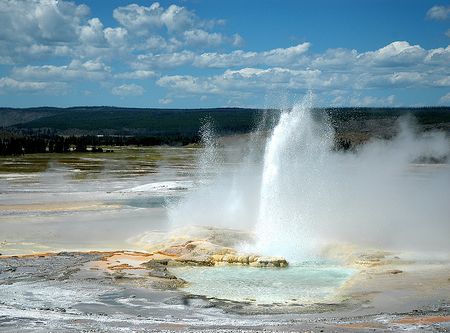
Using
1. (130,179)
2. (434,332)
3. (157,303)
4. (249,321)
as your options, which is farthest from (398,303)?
(130,179)

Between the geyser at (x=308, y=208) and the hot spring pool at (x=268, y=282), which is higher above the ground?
the geyser at (x=308, y=208)

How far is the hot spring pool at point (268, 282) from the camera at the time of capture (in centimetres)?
1259

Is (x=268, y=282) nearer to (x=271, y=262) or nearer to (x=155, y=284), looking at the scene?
(x=271, y=262)

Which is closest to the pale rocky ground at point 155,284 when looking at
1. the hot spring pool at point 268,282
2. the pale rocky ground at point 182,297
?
the pale rocky ground at point 182,297

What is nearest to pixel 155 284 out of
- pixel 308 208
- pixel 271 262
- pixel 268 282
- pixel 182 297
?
pixel 182 297

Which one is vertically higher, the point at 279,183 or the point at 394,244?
the point at 279,183

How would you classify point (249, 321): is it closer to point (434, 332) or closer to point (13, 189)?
point (434, 332)

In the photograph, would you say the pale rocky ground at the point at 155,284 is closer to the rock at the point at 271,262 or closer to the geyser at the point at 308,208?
the rock at the point at 271,262

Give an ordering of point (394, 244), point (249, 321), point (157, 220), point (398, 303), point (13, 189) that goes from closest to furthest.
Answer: point (249, 321)
point (398, 303)
point (394, 244)
point (157, 220)
point (13, 189)

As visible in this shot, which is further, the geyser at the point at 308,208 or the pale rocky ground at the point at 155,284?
the geyser at the point at 308,208

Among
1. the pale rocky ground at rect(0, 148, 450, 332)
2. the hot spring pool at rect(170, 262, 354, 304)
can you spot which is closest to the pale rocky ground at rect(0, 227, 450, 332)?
the pale rocky ground at rect(0, 148, 450, 332)

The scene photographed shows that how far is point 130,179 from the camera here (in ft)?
143

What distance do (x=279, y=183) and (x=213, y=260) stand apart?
4800mm

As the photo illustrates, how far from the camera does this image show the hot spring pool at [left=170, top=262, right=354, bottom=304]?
1259 cm
